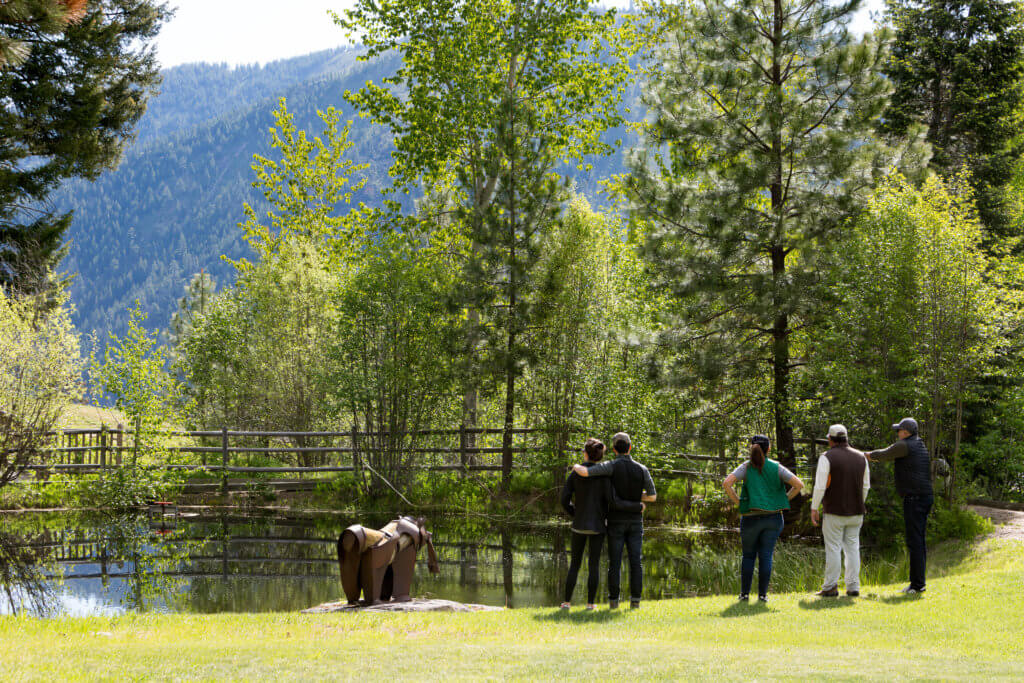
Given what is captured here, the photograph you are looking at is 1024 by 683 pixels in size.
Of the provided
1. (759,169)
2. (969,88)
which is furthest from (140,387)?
(969,88)

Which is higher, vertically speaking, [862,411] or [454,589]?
[862,411]

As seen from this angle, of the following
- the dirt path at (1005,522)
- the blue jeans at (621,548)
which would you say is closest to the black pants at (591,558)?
the blue jeans at (621,548)

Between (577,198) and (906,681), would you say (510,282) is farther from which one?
(906,681)

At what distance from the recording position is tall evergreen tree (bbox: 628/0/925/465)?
682 inches

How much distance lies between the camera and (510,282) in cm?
2139

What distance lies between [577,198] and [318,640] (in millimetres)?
17464

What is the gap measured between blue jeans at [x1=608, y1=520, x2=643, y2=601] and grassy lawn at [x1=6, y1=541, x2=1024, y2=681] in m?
0.35

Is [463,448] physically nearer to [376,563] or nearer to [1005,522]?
[376,563]

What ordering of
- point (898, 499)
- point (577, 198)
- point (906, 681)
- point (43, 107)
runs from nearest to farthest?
point (906, 681)
point (898, 499)
point (43, 107)
point (577, 198)

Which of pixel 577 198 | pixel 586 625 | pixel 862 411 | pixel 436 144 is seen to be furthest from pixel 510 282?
pixel 586 625

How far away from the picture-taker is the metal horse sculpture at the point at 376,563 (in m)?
10.4

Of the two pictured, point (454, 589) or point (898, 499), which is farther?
point (898, 499)

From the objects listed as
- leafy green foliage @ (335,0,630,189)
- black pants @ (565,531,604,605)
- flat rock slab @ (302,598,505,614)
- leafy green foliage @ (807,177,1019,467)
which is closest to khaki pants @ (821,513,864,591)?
black pants @ (565,531,604,605)

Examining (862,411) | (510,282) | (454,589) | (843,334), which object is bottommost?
(454,589)
